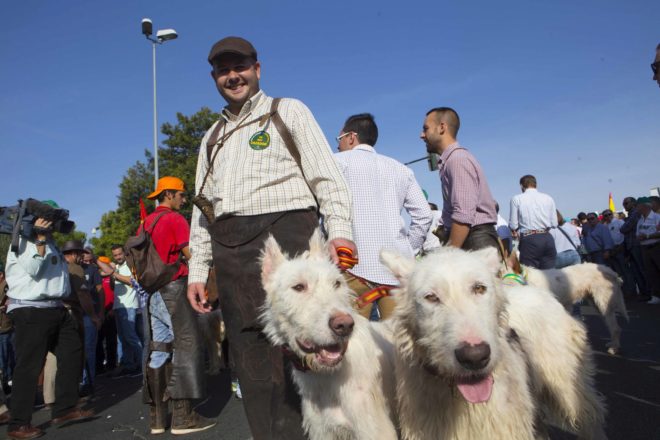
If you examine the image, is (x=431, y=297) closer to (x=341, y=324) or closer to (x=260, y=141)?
(x=341, y=324)

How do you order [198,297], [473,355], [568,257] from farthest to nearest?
[568,257] < [198,297] < [473,355]

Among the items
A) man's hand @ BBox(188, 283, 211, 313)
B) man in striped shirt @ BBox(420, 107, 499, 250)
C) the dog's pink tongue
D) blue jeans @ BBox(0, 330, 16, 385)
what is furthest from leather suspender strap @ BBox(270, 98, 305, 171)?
blue jeans @ BBox(0, 330, 16, 385)

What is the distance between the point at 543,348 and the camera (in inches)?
131

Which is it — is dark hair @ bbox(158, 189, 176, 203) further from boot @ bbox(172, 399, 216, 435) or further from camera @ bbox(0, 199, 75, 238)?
boot @ bbox(172, 399, 216, 435)

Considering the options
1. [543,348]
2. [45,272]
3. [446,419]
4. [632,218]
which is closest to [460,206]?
[543,348]

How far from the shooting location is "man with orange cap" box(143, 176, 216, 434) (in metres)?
5.35

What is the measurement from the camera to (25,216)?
5.93 metres

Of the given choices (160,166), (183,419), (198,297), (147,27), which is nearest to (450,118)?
(198,297)

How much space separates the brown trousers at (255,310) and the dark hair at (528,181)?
682 cm

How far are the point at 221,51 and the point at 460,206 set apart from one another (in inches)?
93.8

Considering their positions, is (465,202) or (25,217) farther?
(25,217)

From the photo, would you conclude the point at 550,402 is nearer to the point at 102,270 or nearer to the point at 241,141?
the point at 241,141

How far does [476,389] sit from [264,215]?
1.54 metres

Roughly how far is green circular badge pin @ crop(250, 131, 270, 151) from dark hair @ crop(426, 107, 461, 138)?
2.33m
